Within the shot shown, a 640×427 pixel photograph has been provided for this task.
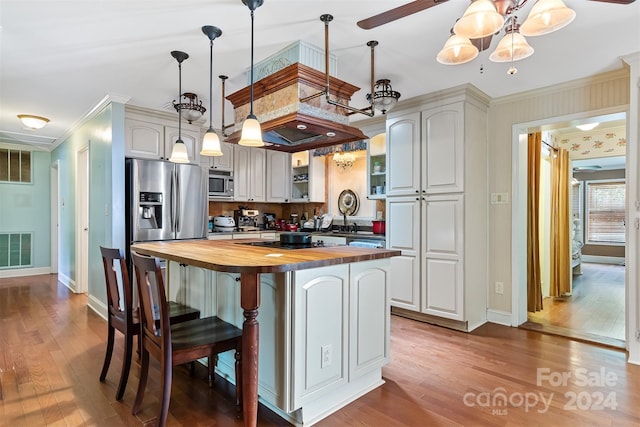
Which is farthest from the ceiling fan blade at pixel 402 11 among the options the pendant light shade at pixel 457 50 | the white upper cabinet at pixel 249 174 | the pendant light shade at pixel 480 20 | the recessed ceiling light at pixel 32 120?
the recessed ceiling light at pixel 32 120

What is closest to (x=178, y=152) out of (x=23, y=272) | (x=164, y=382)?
(x=164, y=382)

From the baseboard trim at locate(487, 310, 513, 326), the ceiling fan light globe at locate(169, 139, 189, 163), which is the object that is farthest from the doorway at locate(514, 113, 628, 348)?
the ceiling fan light globe at locate(169, 139, 189, 163)

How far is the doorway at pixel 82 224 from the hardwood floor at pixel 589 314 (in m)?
5.54

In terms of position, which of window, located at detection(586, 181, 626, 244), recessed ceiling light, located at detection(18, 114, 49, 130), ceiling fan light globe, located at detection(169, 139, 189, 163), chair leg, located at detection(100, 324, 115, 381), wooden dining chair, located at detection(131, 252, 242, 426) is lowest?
chair leg, located at detection(100, 324, 115, 381)

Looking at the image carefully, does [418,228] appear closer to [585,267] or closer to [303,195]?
[303,195]

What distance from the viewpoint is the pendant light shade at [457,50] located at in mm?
1668

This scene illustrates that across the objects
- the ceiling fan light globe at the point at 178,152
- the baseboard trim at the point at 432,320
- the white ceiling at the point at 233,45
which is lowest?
the baseboard trim at the point at 432,320

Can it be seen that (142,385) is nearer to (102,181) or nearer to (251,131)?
(251,131)

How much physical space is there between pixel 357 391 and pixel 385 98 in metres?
2.25

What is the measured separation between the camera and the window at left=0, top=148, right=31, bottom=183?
593cm

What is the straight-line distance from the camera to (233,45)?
252 cm

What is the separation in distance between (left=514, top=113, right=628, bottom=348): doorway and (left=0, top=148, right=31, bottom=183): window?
7623mm

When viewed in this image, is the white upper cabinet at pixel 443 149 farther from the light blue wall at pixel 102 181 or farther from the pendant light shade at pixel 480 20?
the light blue wall at pixel 102 181

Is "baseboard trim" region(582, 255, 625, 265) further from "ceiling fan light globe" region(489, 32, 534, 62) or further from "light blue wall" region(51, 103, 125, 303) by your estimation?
"light blue wall" region(51, 103, 125, 303)
